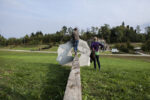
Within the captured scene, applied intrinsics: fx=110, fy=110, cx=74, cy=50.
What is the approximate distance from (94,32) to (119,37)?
722 inches

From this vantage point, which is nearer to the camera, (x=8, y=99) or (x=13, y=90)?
(x=8, y=99)

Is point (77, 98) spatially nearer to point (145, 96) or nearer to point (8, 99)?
point (8, 99)

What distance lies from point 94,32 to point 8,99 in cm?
7962

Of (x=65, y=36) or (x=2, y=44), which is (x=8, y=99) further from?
(x=2, y=44)

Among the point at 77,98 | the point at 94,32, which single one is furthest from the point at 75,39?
the point at 94,32

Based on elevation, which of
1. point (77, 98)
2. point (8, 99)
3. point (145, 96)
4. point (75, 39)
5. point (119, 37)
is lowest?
point (145, 96)

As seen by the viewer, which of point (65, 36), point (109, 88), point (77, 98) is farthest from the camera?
point (65, 36)

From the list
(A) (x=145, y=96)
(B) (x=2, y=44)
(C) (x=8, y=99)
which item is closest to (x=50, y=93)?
(C) (x=8, y=99)

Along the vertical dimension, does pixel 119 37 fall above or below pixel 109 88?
above

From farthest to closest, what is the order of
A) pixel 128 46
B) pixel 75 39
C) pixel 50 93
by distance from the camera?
pixel 128 46 → pixel 75 39 → pixel 50 93

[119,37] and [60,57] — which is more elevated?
[119,37]

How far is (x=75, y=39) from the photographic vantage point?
902 centimetres

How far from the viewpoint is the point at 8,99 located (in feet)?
9.26

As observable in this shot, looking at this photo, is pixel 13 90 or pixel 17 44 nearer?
pixel 13 90
